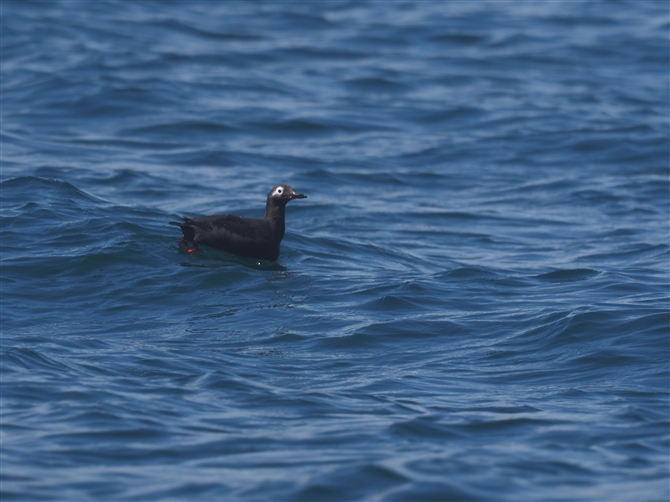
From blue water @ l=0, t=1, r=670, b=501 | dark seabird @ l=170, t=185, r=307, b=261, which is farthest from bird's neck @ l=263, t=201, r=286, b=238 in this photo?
blue water @ l=0, t=1, r=670, b=501

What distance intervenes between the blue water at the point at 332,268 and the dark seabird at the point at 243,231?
0.75 ft

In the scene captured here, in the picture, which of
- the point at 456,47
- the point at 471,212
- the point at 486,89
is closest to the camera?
the point at 471,212

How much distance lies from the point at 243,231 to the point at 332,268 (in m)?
1.38

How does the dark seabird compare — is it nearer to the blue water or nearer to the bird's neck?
the bird's neck

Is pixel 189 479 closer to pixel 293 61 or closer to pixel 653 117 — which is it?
pixel 653 117

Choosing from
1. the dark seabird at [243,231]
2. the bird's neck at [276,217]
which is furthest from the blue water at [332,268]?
the bird's neck at [276,217]

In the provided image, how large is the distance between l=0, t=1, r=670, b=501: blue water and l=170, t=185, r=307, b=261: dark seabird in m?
0.23

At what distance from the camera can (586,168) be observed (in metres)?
19.6

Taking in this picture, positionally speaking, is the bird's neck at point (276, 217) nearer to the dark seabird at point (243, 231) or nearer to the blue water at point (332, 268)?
the dark seabird at point (243, 231)

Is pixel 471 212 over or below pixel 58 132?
below

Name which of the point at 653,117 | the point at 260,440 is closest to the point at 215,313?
the point at 260,440

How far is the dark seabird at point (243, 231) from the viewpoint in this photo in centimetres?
1182

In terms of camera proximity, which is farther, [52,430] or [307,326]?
[307,326]

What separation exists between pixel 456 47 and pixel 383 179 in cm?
1140
